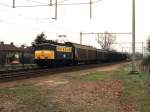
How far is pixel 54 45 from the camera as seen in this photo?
48.6 meters

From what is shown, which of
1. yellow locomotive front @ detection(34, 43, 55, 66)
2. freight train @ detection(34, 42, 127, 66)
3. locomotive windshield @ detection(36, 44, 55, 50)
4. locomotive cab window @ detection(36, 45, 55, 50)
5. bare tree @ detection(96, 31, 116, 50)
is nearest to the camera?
yellow locomotive front @ detection(34, 43, 55, 66)

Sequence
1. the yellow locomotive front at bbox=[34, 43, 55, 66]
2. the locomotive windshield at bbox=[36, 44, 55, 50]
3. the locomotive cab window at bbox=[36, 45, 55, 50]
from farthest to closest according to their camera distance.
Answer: the locomotive windshield at bbox=[36, 44, 55, 50] → the locomotive cab window at bbox=[36, 45, 55, 50] → the yellow locomotive front at bbox=[34, 43, 55, 66]

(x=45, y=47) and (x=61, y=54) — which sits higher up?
(x=45, y=47)

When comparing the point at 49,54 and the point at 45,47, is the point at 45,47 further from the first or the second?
the point at 49,54

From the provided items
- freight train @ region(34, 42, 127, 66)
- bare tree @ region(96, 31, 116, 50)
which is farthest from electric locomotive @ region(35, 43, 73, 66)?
bare tree @ region(96, 31, 116, 50)

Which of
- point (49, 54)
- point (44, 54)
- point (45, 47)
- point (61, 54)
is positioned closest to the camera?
point (49, 54)

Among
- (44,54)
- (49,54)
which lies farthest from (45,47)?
(49,54)

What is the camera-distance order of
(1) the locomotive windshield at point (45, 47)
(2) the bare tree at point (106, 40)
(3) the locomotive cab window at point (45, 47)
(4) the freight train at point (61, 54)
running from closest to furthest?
1. (4) the freight train at point (61, 54)
2. (3) the locomotive cab window at point (45, 47)
3. (1) the locomotive windshield at point (45, 47)
4. (2) the bare tree at point (106, 40)

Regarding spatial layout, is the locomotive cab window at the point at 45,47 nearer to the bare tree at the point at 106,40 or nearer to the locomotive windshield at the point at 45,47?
the locomotive windshield at the point at 45,47

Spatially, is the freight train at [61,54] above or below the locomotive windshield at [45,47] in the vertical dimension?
below

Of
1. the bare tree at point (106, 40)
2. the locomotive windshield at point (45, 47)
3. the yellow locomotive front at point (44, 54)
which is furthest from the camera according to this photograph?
the bare tree at point (106, 40)

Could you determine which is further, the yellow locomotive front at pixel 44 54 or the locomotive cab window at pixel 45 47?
the locomotive cab window at pixel 45 47

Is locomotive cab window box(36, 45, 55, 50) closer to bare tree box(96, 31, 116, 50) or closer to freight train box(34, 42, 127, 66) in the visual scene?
freight train box(34, 42, 127, 66)

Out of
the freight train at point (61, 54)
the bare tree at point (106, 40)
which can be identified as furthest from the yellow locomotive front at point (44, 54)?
the bare tree at point (106, 40)
